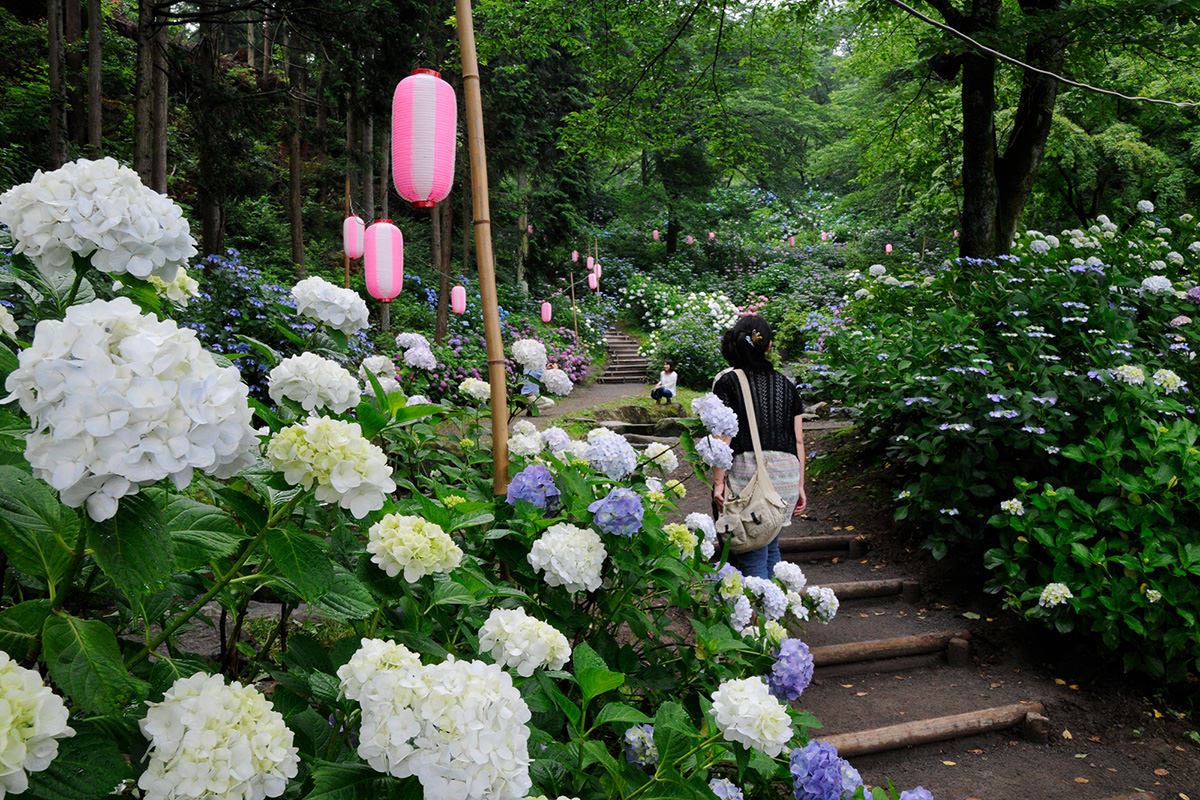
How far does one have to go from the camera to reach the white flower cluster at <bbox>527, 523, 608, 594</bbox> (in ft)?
4.91

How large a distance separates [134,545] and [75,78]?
38.9ft

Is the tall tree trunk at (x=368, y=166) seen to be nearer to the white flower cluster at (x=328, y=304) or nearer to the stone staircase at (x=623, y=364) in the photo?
the stone staircase at (x=623, y=364)

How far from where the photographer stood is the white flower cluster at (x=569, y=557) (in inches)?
58.9

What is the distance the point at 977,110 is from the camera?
19.3ft

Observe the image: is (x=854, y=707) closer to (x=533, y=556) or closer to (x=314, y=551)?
(x=533, y=556)

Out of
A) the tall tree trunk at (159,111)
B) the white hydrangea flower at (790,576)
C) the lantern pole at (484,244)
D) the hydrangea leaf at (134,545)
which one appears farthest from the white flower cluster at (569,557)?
the tall tree trunk at (159,111)

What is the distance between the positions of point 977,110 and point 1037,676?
459 centimetres

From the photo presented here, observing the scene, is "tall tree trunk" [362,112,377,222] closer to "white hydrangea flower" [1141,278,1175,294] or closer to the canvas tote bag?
the canvas tote bag

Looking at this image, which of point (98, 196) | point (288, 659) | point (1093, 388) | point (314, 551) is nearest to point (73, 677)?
point (314, 551)

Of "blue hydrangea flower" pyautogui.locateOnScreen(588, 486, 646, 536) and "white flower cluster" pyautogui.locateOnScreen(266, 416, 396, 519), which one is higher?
"white flower cluster" pyautogui.locateOnScreen(266, 416, 396, 519)

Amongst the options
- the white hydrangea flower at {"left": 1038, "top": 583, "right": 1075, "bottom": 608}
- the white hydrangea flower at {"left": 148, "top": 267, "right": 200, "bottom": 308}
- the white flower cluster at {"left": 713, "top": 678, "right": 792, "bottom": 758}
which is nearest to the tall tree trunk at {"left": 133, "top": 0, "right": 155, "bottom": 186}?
the white hydrangea flower at {"left": 148, "top": 267, "right": 200, "bottom": 308}

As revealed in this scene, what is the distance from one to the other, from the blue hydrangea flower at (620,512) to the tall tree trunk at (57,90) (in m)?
8.17

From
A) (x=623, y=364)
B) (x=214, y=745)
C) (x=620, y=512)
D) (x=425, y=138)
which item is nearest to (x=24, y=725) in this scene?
(x=214, y=745)

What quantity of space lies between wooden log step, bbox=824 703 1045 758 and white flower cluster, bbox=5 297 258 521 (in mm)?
2901
